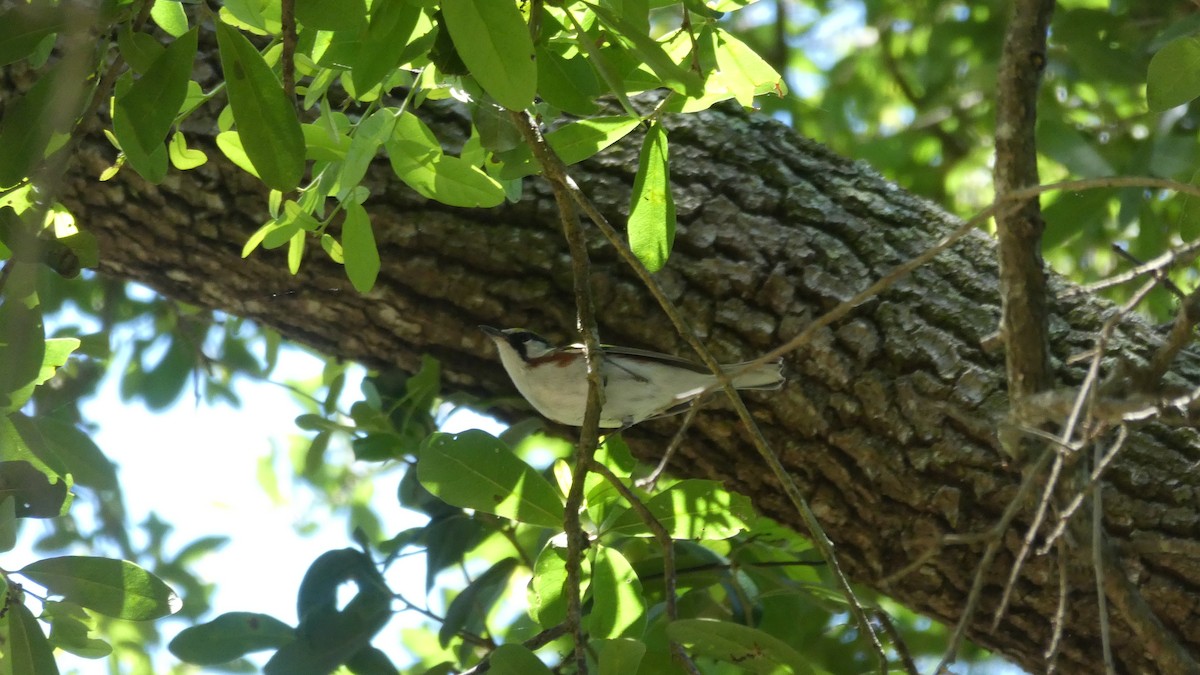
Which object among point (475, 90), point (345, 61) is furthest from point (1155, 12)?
point (345, 61)

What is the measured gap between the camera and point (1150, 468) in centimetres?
239

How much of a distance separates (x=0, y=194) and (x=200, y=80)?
1.04 meters

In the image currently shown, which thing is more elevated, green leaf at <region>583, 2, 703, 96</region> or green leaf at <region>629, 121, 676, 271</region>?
green leaf at <region>629, 121, 676, 271</region>

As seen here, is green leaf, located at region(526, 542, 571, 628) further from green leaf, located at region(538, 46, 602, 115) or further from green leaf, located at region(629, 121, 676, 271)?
green leaf, located at region(538, 46, 602, 115)

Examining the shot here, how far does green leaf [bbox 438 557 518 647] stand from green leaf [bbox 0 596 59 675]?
1180 mm

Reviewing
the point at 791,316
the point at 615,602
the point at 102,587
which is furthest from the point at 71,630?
the point at 791,316

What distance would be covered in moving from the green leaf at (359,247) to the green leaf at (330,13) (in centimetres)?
46

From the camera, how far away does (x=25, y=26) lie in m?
1.58

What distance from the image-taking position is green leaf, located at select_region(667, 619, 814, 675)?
1910 mm

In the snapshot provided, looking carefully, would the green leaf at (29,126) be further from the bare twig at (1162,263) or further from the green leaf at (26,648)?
the bare twig at (1162,263)

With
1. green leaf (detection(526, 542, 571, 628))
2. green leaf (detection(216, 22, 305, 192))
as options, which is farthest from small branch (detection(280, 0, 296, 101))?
green leaf (detection(526, 542, 571, 628))

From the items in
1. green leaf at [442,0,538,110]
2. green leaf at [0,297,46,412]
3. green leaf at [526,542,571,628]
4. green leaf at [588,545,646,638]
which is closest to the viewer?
green leaf at [442,0,538,110]

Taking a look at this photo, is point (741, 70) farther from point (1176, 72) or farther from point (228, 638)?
point (228, 638)

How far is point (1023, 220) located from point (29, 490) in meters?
A: 2.15
